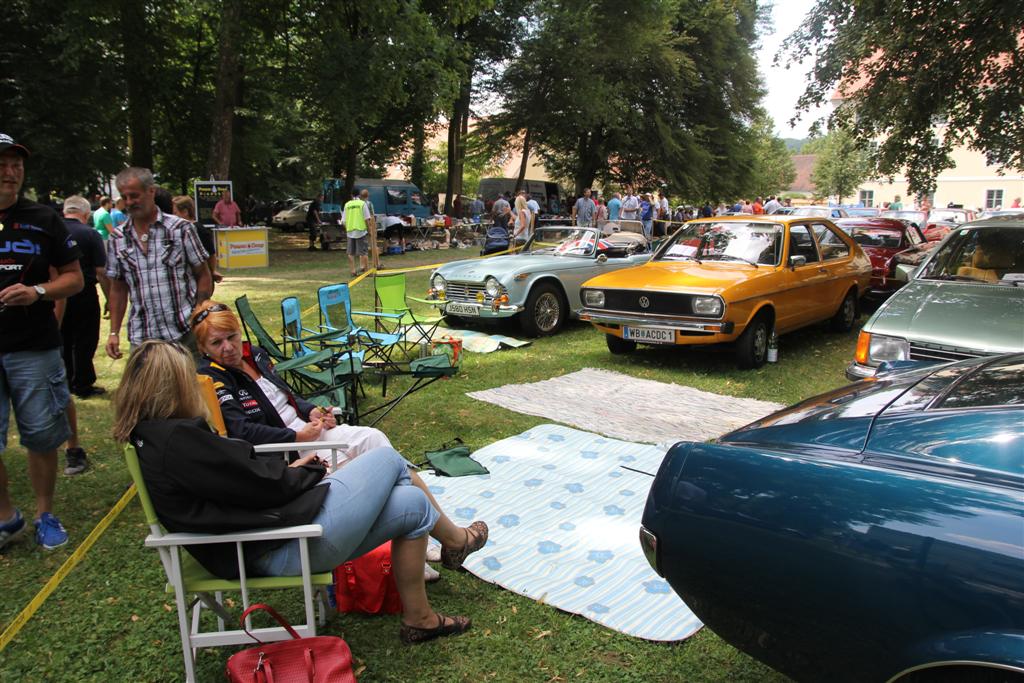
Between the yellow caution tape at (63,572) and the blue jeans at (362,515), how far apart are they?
1398 mm

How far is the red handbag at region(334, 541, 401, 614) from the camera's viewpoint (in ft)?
10.8

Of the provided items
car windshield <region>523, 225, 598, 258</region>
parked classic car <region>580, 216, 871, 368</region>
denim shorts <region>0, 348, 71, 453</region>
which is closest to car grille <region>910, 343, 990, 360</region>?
parked classic car <region>580, 216, 871, 368</region>

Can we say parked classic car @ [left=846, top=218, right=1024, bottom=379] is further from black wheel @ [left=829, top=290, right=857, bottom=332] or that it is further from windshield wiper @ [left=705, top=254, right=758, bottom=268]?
black wheel @ [left=829, top=290, right=857, bottom=332]

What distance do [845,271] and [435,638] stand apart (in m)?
8.23

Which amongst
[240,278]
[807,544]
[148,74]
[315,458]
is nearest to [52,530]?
[315,458]

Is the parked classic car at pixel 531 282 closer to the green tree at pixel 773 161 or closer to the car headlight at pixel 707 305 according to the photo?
the car headlight at pixel 707 305

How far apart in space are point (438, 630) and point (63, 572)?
200 centimetres

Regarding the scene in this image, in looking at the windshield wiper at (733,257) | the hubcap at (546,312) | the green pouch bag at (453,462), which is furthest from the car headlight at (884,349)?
the hubcap at (546,312)

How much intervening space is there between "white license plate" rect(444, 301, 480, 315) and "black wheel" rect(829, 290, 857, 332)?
496 cm

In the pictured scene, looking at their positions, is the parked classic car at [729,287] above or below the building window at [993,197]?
below

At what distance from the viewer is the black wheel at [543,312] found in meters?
9.48

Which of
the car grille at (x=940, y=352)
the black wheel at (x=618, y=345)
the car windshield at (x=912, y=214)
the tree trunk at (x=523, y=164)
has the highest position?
the tree trunk at (x=523, y=164)

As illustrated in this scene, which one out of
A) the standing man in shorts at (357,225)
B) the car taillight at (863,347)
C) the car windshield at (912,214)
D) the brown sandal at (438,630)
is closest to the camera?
the brown sandal at (438,630)

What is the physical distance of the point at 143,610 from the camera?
3375mm
